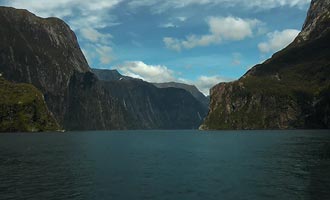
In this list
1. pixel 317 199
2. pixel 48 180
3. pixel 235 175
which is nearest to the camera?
pixel 317 199

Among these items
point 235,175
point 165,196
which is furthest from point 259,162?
point 165,196

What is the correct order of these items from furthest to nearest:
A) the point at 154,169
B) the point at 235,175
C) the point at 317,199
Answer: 1. the point at 154,169
2. the point at 235,175
3. the point at 317,199

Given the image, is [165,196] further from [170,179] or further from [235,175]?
[235,175]

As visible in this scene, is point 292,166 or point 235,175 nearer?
point 235,175

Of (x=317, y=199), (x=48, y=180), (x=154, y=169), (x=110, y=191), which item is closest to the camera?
(x=317, y=199)

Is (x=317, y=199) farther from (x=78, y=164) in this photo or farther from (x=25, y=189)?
(x=78, y=164)

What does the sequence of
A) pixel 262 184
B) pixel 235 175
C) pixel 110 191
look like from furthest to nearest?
pixel 235 175
pixel 262 184
pixel 110 191

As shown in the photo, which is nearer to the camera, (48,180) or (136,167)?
(48,180)

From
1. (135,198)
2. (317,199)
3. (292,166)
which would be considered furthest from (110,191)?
(292,166)

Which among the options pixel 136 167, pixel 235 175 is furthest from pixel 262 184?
pixel 136 167
